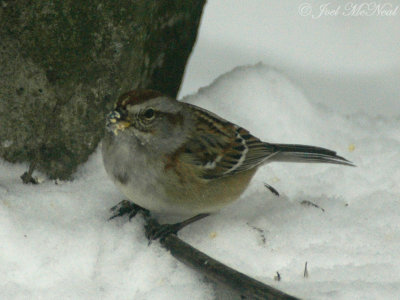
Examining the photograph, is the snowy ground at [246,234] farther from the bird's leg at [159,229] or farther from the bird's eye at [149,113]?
the bird's eye at [149,113]

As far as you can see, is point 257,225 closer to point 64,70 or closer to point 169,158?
point 169,158

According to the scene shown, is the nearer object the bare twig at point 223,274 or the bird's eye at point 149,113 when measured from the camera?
the bare twig at point 223,274

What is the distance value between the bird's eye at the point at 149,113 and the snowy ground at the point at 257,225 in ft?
1.97

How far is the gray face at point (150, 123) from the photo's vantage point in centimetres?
346

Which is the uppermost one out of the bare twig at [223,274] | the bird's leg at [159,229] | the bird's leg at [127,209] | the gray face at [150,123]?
the gray face at [150,123]

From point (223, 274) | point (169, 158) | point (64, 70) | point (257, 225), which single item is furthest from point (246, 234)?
point (64, 70)

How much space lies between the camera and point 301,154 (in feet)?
13.8

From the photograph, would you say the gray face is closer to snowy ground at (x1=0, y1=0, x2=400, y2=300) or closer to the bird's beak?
the bird's beak

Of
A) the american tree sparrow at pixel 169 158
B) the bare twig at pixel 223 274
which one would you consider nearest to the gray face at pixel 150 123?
the american tree sparrow at pixel 169 158

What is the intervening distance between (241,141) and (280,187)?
20.5 inches

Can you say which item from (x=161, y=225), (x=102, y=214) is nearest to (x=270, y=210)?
(x=161, y=225)

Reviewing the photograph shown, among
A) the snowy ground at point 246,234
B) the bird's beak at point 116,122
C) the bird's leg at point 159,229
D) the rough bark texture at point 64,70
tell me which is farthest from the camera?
the rough bark texture at point 64,70

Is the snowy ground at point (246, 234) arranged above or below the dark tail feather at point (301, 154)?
below

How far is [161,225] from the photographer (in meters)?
3.75
